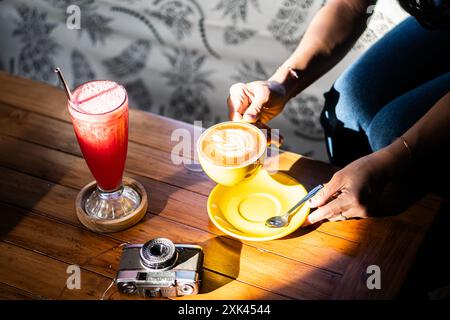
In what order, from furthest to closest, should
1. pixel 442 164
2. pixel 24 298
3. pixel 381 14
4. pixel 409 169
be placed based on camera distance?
pixel 381 14 → pixel 442 164 → pixel 409 169 → pixel 24 298

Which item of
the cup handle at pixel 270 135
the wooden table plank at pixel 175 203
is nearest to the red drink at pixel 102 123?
the wooden table plank at pixel 175 203

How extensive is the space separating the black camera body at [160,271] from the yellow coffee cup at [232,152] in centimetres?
18

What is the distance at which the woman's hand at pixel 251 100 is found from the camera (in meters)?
1.28

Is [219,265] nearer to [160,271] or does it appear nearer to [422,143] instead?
[160,271]

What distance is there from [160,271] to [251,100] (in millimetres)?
541

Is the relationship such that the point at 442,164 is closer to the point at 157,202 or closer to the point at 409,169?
the point at 409,169

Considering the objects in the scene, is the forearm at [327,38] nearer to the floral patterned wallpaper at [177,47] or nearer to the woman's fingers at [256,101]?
the woman's fingers at [256,101]

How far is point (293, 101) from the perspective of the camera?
2.36 meters

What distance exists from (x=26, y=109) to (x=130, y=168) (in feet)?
1.30

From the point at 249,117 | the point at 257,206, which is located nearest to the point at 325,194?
the point at 257,206

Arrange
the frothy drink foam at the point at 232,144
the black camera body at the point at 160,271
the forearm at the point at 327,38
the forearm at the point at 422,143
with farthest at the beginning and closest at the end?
1. the forearm at the point at 327,38
2. the forearm at the point at 422,143
3. the frothy drink foam at the point at 232,144
4. the black camera body at the point at 160,271

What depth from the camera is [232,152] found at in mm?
1116

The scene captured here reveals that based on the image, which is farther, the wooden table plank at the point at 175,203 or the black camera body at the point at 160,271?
the wooden table plank at the point at 175,203

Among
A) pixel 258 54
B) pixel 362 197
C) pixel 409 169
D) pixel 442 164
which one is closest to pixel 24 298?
pixel 362 197
